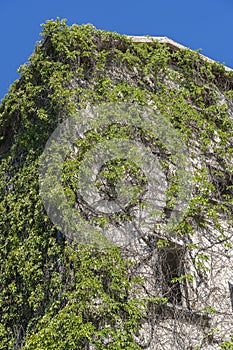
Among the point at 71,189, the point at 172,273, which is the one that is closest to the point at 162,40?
the point at 71,189

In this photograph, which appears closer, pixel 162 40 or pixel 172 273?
pixel 172 273

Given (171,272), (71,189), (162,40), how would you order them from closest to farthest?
(71,189) < (171,272) < (162,40)

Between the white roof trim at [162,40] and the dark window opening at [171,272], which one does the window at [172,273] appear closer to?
the dark window opening at [171,272]

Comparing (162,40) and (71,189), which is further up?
(162,40)

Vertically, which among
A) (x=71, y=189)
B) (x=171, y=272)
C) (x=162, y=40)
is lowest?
(x=171, y=272)

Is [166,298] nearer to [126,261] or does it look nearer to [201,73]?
[126,261]

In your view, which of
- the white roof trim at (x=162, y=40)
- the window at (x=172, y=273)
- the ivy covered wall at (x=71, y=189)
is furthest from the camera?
the white roof trim at (x=162, y=40)

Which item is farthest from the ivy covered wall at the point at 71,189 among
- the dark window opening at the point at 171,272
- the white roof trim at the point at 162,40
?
the dark window opening at the point at 171,272

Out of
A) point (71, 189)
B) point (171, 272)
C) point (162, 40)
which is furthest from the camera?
point (162, 40)

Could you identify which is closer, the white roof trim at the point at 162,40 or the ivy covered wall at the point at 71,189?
the ivy covered wall at the point at 71,189

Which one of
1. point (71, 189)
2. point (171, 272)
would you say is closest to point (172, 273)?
point (171, 272)

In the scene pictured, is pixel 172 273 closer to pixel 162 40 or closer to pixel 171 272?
pixel 171 272

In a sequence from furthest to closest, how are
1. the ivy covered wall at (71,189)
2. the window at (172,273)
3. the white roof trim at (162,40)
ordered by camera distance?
the white roof trim at (162,40) → the window at (172,273) → the ivy covered wall at (71,189)

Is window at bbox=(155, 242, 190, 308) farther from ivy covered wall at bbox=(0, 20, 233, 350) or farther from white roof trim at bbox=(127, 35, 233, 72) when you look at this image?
white roof trim at bbox=(127, 35, 233, 72)
